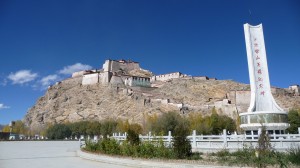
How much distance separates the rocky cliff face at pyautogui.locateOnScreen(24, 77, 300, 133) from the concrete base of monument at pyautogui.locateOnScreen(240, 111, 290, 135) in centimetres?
4844

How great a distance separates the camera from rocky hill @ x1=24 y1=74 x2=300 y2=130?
81062 mm

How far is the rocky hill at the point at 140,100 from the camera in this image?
8106 cm

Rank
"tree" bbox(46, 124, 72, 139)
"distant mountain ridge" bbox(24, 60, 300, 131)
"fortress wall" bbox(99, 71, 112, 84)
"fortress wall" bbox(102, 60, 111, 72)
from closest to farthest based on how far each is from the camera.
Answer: "tree" bbox(46, 124, 72, 139)
"distant mountain ridge" bbox(24, 60, 300, 131)
"fortress wall" bbox(99, 71, 112, 84)
"fortress wall" bbox(102, 60, 111, 72)

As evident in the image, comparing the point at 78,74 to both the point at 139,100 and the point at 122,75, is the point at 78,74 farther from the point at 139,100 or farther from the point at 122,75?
the point at 139,100

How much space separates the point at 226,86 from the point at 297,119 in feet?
178

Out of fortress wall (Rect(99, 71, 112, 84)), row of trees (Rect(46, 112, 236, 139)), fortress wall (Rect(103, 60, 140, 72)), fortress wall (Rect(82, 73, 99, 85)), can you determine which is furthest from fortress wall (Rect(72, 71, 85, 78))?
row of trees (Rect(46, 112, 236, 139))

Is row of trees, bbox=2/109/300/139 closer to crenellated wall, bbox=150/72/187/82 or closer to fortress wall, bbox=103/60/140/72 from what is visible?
A: fortress wall, bbox=103/60/140/72

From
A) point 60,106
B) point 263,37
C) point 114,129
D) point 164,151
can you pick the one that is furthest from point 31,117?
point 164,151

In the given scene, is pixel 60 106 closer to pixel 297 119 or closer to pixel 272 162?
pixel 297 119

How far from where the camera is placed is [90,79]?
105 m

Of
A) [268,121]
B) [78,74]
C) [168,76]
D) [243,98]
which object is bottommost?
[268,121]

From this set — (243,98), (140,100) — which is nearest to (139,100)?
(140,100)

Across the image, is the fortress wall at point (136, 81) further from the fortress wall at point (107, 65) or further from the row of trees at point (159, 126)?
the row of trees at point (159, 126)

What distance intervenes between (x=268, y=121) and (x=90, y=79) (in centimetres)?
8491
